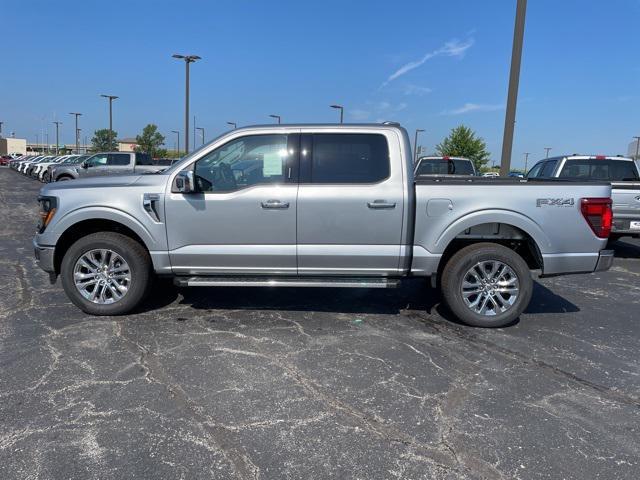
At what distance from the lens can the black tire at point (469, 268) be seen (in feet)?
16.5

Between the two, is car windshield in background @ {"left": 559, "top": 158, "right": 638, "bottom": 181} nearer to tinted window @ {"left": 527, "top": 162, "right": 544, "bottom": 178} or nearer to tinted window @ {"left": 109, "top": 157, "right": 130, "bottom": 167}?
tinted window @ {"left": 527, "top": 162, "right": 544, "bottom": 178}

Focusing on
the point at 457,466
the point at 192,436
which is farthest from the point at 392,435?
the point at 192,436

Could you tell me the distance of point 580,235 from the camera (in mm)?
4965

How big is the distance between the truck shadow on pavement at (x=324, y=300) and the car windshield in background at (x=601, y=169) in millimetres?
4323

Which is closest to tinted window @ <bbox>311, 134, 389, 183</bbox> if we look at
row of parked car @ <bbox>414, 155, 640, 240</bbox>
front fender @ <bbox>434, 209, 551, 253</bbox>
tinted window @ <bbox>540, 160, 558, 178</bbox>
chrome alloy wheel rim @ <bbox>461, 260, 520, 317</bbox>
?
front fender @ <bbox>434, 209, 551, 253</bbox>

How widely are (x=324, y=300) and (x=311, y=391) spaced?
7.99 ft

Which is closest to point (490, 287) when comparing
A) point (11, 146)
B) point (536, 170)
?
point (536, 170)

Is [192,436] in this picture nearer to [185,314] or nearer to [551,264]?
[185,314]

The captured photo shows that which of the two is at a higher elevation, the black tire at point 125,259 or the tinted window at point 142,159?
the tinted window at point 142,159

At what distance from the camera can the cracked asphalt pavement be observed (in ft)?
9.31

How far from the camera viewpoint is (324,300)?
19.9 ft

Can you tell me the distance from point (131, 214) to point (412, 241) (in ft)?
9.39

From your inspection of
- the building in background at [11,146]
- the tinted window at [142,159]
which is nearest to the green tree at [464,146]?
the tinted window at [142,159]

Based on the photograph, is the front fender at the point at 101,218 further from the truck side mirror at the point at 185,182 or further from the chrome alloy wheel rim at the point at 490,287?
the chrome alloy wheel rim at the point at 490,287
